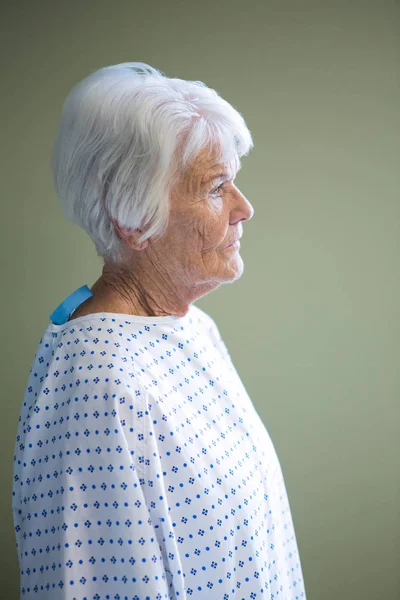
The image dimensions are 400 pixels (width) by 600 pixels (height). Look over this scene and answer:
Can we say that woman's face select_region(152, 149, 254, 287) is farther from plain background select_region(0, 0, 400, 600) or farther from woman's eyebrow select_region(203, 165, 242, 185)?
plain background select_region(0, 0, 400, 600)

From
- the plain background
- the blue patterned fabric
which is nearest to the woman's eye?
the blue patterned fabric

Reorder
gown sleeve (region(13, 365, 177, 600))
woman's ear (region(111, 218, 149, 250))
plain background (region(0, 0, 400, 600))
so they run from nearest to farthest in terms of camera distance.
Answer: gown sleeve (region(13, 365, 177, 600)), woman's ear (region(111, 218, 149, 250)), plain background (region(0, 0, 400, 600))

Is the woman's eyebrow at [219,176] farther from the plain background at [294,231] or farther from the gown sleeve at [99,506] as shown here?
the plain background at [294,231]

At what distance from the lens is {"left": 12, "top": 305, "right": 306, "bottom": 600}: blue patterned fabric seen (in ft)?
3.32

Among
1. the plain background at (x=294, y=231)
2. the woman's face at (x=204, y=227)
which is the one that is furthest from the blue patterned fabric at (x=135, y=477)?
the plain background at (x=294, y=231)

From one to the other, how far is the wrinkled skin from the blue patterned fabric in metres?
0.05

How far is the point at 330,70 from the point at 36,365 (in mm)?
1199

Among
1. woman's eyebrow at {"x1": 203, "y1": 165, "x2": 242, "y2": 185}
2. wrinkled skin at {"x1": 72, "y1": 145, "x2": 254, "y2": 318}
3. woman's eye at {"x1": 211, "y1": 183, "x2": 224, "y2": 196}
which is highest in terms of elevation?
woman's eyebrow at {"x1": 203, "y1": 165, "x2": 242, "y2": 185}

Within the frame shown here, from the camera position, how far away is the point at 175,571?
104 centimetres

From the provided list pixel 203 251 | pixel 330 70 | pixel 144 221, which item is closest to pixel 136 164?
pixel 144 221

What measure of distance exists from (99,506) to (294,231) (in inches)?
42.7

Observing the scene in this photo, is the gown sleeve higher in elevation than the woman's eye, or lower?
lower

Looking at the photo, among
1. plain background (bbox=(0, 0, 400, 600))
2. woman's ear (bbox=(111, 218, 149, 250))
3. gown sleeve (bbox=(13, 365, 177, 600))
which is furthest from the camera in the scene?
plain background (bbox=(0, 0, 400, 600))

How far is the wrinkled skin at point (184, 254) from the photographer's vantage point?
113 centimetres
